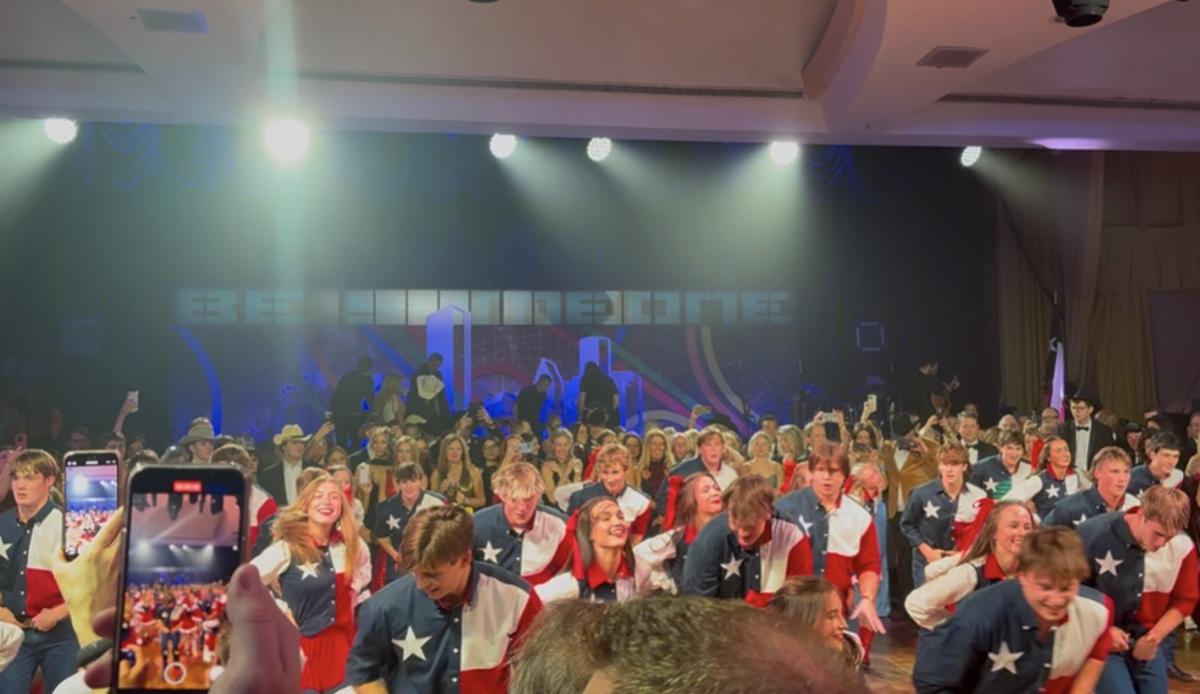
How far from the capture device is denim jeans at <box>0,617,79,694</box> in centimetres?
Answer: 582

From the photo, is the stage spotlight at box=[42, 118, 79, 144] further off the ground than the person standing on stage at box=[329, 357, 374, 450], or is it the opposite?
the stage spotlight at box=[42, 118, 79, 144]

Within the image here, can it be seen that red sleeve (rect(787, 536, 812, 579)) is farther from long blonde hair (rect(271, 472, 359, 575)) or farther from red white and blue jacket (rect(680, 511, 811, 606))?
long blonde hair (rect(271, 472, 359, 575))

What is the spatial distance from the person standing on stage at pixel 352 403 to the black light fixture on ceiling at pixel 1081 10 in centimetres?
1024

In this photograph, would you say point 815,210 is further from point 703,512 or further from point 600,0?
point 703,512

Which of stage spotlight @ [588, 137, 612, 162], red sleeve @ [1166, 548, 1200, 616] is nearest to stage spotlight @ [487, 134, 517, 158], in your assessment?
stage spotlight @ [588, 137, 612, 162]

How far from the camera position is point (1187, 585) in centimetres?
585

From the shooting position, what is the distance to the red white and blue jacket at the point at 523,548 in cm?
644

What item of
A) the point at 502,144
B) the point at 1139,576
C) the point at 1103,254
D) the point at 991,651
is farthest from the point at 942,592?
the point at 1103,254

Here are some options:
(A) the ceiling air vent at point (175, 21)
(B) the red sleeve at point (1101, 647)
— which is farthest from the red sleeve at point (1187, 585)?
(A) the ceiling air vent at point (175, 21)

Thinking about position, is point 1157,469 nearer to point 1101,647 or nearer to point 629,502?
point 629,502

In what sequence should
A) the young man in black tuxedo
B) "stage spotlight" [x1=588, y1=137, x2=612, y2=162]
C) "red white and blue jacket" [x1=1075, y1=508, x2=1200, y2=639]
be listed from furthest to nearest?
"stage spotlight" [x1=588, y1=137, x2=612, y2=162] → the young man in black tuxedo → "red white and blue jacket" [x1=1075, y1=508, x2=1200, y2=639]

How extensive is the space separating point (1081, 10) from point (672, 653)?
710cm

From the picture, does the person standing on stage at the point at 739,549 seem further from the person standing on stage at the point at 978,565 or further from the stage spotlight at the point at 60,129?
the stage spotlight at the point at 60,129

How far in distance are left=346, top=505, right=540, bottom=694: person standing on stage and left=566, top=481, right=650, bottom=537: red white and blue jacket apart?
3276 millimetres
